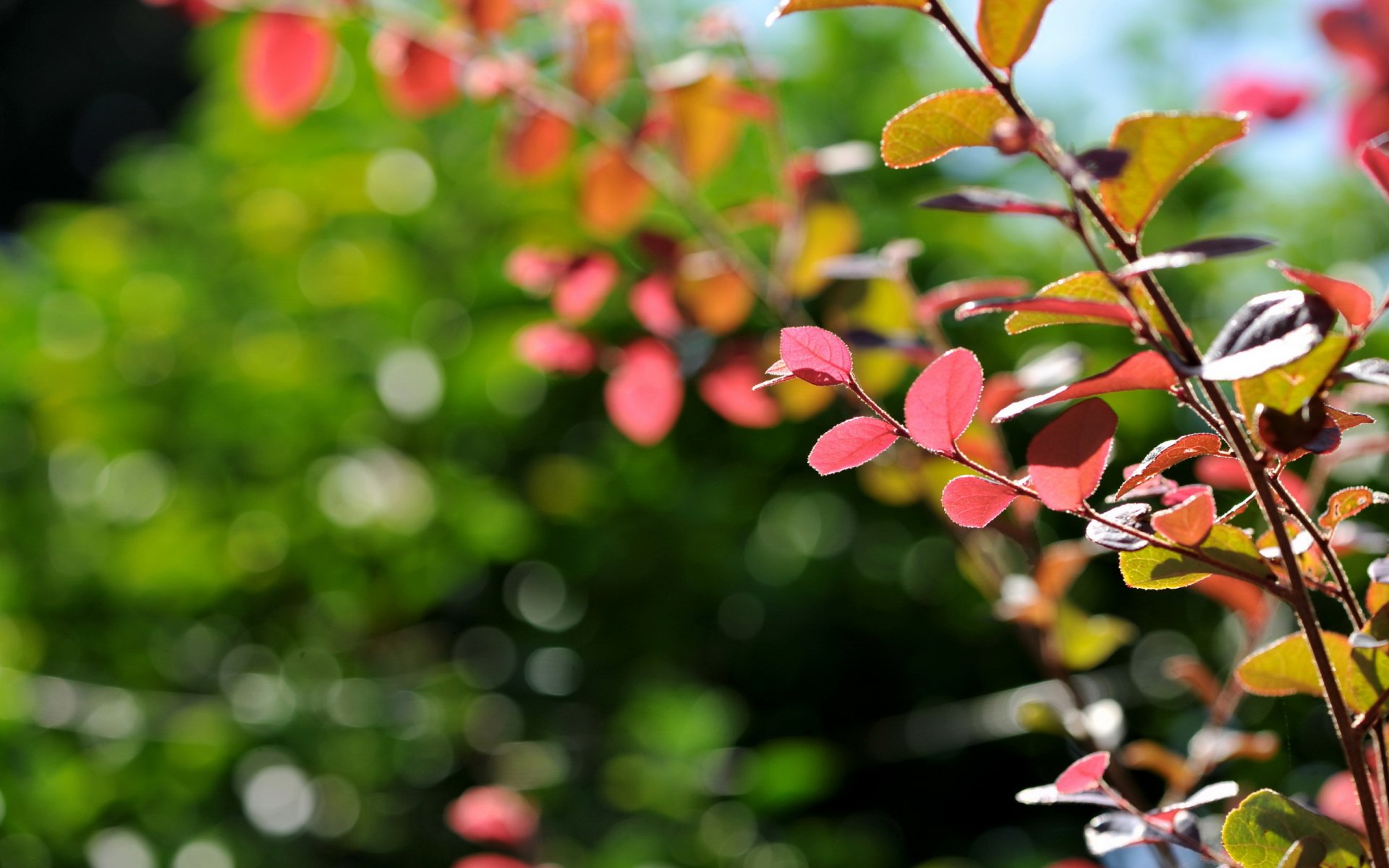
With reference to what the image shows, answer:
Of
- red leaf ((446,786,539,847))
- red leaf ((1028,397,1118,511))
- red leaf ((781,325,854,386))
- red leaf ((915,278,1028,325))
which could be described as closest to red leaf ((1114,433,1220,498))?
red leaf ((1028,397,1118,511))

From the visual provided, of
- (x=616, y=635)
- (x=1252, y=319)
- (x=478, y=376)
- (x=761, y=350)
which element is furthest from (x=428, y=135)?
(x=1252, y=319)

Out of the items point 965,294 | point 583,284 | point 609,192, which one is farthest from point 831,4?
point 609,192

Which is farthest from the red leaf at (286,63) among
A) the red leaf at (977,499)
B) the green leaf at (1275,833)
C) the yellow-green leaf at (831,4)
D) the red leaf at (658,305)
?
the green leaf at (1275,833)

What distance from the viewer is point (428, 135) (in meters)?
2.09

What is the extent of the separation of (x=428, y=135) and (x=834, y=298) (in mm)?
1376

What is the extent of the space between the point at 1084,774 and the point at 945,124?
0.26 metres

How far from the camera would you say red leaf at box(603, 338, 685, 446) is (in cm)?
94

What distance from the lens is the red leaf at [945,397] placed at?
1.42 ft

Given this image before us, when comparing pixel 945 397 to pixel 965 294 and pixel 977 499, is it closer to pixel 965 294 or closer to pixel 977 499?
pixel 977 499

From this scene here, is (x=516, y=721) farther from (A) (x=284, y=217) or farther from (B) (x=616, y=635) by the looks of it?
(A) (x=284, y=217)

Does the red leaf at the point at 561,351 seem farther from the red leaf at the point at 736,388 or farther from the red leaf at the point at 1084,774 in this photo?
the red leaf at the point at 1084,774

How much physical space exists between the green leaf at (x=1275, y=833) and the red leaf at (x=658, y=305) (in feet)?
1.95

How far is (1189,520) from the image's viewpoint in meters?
0.40

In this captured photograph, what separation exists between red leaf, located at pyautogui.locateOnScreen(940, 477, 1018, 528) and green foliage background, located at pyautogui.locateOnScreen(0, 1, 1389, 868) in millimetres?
816
